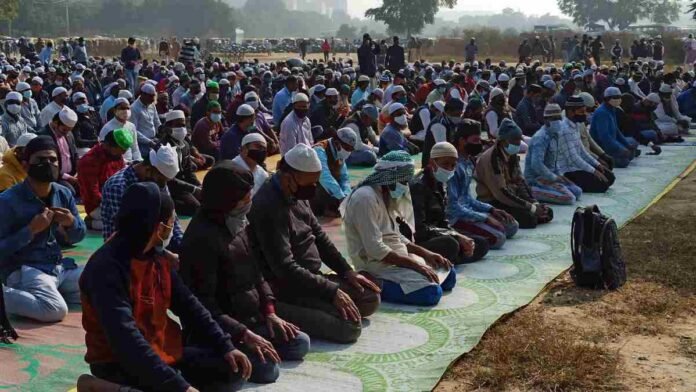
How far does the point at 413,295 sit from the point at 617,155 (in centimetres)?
603

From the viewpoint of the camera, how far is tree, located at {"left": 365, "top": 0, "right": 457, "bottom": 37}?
192 ft

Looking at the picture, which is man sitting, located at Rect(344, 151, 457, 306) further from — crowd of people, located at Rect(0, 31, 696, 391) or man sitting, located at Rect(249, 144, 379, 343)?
man sitting, located at Rect(249, 144, 379, 343)

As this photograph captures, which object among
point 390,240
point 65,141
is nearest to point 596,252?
point 390,240

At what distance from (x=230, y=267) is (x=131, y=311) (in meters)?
0.96

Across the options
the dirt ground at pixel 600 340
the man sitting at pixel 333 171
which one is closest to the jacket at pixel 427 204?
the dirt ground at pixel 600 340

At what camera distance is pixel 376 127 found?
12.2 m

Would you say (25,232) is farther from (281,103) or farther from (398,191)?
(281,103)

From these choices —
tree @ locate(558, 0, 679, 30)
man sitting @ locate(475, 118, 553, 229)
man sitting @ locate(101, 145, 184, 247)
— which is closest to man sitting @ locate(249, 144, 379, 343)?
man sitting @ locate(101, 145, 184, 247)

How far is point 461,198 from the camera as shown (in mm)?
6754

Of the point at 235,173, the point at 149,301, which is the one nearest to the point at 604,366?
the point at 235,173

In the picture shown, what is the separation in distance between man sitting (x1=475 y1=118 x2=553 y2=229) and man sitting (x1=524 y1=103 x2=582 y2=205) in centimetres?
85

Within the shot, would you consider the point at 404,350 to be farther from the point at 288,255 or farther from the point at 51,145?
the point at 51,145

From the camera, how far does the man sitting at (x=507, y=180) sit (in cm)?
720

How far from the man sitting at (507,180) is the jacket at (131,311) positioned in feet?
13.8
